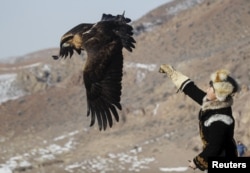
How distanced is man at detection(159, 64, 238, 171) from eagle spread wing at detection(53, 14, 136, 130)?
1551 mm

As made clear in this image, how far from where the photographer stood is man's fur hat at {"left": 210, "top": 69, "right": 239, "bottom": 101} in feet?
12.7

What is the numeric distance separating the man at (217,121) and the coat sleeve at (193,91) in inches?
7.2

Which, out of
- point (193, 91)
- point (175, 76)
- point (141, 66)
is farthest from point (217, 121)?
point (141, 66)

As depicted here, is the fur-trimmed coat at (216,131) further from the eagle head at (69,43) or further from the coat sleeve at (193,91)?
the eagle head at (69,43)

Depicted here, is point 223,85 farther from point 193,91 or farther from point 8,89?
point 8,89

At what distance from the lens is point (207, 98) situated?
3.99m

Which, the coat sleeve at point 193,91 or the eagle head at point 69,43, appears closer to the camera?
the coat sleeve at point 193,91

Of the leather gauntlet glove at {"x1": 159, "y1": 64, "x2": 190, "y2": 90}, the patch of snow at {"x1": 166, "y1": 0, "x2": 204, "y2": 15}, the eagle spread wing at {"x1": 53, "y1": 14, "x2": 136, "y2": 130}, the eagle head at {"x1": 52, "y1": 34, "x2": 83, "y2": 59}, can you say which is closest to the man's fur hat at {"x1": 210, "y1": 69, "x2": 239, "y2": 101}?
the leather gauntlet glove at {"x1": 159, "y1": 64, "x2": 190, "y2": 90}

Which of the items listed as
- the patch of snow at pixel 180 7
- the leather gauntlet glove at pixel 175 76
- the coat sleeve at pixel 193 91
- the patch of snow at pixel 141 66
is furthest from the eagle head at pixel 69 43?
the patch of snow at pixel 180 7

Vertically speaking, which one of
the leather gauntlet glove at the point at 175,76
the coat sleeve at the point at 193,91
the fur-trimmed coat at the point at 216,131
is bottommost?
the fur-trimmed coat at the point at 216,131

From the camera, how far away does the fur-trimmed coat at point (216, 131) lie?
12.2 feet

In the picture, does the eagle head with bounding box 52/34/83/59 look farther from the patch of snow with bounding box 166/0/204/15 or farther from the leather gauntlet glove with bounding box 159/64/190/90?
the patch of snow with bounding box 166/0/204/15

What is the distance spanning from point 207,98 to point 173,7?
64.3m

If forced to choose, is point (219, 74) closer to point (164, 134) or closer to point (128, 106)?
point (164, 134)
